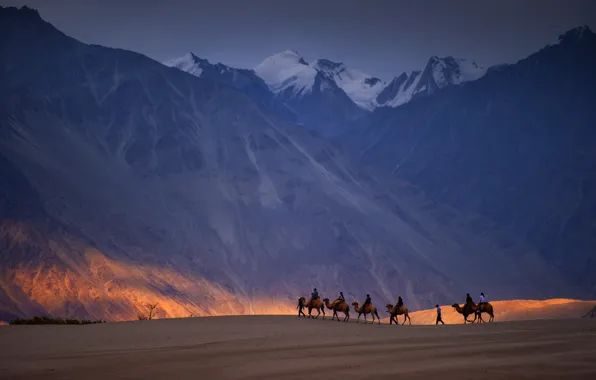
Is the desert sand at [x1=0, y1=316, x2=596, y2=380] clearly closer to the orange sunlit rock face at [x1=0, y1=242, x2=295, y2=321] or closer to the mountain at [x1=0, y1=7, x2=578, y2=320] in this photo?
the mountain at [x1=0, y1=7, x2=578, y2=320]

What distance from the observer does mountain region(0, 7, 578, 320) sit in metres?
96.1

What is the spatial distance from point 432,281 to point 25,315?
211 ft

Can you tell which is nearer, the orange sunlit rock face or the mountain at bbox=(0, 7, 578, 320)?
the orange sunlit rock face

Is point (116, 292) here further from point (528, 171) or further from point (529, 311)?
point (528, 171)

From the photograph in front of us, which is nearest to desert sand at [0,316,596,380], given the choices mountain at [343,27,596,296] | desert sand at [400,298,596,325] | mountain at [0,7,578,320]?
desert sand at [400,298,596,325]

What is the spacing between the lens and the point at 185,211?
397ft

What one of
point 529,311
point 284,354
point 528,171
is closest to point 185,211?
point 529,311

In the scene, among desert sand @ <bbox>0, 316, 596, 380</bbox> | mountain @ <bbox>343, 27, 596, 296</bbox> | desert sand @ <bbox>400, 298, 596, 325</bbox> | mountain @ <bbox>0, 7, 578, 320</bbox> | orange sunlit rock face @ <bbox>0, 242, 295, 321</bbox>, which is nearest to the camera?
desert sand @ <bbox>0, 316, 596, 380</bbox>

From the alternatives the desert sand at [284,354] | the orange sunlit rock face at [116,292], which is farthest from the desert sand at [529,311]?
the desert sand at [284,354]

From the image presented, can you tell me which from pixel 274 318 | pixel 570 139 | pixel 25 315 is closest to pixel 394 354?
pixel 274 318

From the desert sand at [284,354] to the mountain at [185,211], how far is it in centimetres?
5852

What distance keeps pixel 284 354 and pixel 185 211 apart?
10323 cm

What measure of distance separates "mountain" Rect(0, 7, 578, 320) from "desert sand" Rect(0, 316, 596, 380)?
58.5 metres

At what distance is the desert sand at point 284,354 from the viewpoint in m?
15.0
